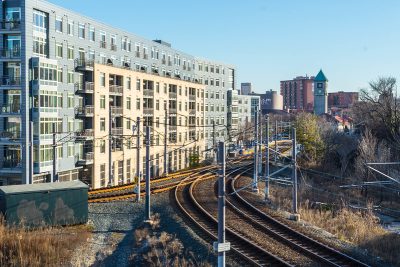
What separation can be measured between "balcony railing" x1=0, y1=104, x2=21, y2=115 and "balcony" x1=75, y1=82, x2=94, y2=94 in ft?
20.2

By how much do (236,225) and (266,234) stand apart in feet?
5.96

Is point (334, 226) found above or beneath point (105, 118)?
beneath

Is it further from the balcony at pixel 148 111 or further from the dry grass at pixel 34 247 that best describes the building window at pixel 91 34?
the dry grass at pixel 34 247

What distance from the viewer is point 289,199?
2923cm

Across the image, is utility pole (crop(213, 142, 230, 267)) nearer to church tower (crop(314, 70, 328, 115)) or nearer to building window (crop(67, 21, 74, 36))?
building window (crop(67, 21, 74, 36))

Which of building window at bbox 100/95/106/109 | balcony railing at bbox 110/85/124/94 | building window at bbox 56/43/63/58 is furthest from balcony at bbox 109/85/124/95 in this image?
building window at bbox 56/43/63/58

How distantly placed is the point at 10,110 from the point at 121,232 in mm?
19310

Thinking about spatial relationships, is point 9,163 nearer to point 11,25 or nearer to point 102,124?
point 102,124

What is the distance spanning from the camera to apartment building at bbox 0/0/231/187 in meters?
35.2

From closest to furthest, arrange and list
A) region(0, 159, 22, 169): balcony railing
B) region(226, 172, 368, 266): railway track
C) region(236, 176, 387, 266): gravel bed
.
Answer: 1. region(226, 172, 368, 266): railway track
2. region(236, 176, 387, 266): gravel bed
3. region(0, 159, 22, 169): balcony railing

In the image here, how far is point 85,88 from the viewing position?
4125 centimetres

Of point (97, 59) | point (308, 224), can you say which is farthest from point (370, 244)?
point (97, 59)

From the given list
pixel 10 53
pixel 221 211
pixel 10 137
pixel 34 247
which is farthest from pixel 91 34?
pixel 221 211

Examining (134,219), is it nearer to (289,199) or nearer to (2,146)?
(289,199)
